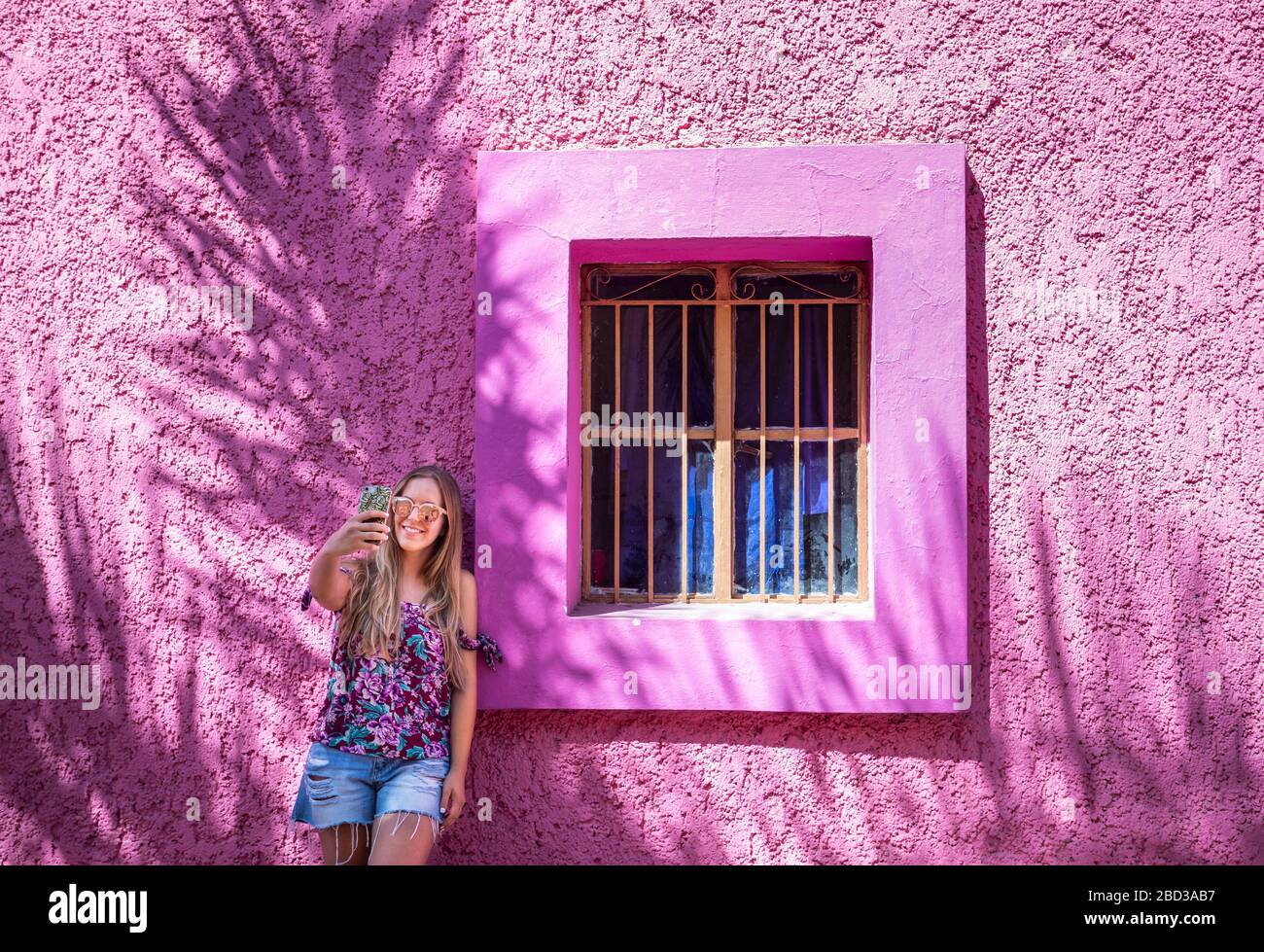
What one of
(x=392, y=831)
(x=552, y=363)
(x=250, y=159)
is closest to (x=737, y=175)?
(x=552, y=363)

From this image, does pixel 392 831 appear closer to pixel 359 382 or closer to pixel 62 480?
pixel 359 382

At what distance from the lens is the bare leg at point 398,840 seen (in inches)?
107

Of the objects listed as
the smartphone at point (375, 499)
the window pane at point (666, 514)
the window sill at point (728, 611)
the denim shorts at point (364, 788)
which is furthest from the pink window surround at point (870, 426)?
the denim shorts at point (364, 788)

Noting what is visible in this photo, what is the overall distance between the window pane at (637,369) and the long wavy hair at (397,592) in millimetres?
756

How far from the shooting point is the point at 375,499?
3035mm

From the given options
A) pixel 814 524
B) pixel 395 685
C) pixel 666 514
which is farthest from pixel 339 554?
pixel 814 524

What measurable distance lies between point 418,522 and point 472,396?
1.93 feet

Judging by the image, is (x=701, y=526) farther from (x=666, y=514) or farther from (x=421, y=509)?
(x=421, y=509)

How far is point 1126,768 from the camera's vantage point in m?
3.20

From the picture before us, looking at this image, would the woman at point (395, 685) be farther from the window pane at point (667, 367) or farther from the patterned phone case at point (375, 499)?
the window pane at point (667, 367)

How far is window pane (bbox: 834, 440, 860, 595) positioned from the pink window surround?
4.5 inches

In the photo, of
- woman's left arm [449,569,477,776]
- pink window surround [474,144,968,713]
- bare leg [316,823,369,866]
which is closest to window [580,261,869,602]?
pink window surround [474,144,968,713]

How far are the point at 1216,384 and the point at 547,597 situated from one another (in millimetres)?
2478

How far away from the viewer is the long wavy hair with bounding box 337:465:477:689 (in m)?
2.87
